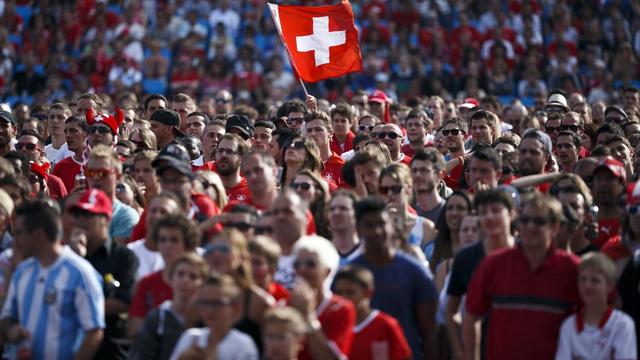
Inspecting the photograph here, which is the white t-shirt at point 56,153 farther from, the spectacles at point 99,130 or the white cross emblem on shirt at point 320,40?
the white cross emblem on shirt at point 320,40

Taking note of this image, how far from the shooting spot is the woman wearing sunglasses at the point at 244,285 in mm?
7473

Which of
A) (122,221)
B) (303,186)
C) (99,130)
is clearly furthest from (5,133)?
(303,186)

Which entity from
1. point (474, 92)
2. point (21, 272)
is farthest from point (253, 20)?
point (21, 272)

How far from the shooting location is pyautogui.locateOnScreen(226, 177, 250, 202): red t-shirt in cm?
1132

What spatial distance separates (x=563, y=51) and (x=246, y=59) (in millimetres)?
A: 6019

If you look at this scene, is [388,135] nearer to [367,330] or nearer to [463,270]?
[463,270]

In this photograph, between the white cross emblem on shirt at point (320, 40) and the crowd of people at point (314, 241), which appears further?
the white cross emblem on shirt at point (320, 40)

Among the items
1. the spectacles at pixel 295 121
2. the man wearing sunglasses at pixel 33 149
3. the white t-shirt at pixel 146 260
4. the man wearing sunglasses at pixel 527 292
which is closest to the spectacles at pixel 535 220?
the man wearing sunglasses at pixel 527 292

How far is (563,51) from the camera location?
89.1ft

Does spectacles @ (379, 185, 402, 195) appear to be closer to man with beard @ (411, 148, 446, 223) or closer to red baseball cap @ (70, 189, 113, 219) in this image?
man with beard @ (411, 148, 446, 223)

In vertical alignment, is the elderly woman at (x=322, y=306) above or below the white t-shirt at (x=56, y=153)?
above

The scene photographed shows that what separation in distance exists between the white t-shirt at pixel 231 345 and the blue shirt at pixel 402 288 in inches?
53.3

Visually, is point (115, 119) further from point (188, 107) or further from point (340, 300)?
point (340, 300)

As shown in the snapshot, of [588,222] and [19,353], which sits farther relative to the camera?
[588,222]
